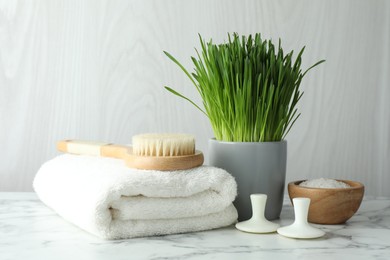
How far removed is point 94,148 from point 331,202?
423 millimetres

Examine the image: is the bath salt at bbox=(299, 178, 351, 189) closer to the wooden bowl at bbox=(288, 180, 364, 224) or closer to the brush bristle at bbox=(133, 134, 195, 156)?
the wooden bowl at bbox=(288, 180, 364, 224)

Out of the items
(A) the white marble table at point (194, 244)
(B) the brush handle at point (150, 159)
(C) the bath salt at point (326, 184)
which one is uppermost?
(B) the brush handle at point (150, 159)

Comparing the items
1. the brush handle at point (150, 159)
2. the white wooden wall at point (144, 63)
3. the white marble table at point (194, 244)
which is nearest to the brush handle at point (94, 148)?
the brush handle at point (150, 159)

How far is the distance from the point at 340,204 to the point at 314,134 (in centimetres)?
47

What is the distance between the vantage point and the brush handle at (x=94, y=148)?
0.97m

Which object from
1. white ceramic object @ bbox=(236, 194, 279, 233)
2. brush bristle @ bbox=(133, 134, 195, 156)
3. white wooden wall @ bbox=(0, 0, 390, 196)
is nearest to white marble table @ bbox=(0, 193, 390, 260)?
white ceramic object @ bbox=(236, 194, 279, 233)

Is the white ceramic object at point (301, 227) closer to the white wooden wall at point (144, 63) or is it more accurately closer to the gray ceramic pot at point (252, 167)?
the gray ceramic pot at point (252, 167)

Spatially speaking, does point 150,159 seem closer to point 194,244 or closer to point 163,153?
point 163,153

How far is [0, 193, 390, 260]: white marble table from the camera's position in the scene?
2.46 ft

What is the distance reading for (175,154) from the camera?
0.89m

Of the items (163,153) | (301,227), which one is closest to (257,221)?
(301,227)

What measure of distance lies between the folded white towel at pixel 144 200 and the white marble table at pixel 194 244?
18mm

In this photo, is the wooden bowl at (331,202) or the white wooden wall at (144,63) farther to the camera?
the white wooden wall at (144,63)

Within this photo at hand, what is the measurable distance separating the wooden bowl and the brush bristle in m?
0.20
